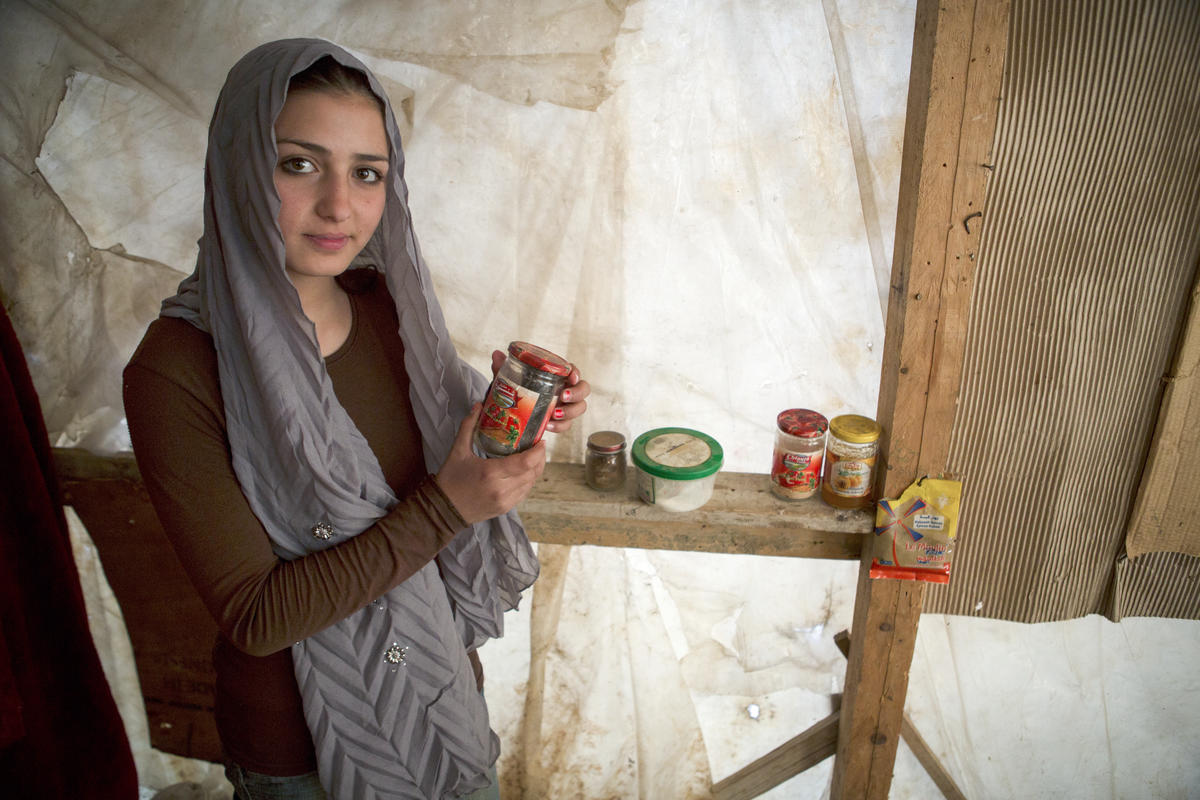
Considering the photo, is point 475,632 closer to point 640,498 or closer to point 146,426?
point 640,498

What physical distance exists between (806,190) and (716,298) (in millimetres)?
243

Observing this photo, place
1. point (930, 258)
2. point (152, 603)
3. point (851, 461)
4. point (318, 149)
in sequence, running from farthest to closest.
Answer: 1. point (152, 603)
2. point (851, 461)
3. point (930, 258)
4. point (318, 149)

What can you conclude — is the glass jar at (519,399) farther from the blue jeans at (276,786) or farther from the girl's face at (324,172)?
the blue jeans at (276,786)

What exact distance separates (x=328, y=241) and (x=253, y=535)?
36cm

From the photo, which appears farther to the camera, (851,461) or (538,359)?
(851,461)

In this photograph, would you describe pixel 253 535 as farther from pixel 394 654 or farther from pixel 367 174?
pixel 367 174

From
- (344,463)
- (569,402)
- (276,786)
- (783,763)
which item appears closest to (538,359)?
(569,402)

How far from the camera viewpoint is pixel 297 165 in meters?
0.82

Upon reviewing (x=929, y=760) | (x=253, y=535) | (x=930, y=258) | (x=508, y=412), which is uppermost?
(x=930, y=258)

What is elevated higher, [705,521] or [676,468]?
[676,468]

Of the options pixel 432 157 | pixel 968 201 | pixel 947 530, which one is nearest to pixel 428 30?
pixel 432 157

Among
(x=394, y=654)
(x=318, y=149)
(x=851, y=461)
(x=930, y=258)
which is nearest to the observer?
(x=318, y=149)

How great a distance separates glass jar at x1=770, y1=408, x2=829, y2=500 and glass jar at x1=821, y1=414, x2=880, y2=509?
23mm

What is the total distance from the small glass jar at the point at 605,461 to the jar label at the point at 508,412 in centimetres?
44
